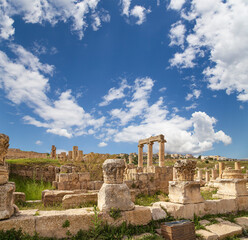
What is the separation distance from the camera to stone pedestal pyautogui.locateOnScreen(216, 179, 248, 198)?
7324mm

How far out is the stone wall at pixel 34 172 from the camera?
15.3 metres

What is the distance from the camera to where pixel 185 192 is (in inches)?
233

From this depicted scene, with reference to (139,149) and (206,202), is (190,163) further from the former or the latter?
(139,149)

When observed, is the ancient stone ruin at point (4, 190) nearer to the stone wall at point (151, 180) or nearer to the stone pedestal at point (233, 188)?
the stone pedestal at point (233, 188)

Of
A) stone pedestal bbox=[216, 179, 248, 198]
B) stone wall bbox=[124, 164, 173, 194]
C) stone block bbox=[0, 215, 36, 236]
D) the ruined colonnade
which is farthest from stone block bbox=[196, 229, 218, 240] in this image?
the ruined colonnade

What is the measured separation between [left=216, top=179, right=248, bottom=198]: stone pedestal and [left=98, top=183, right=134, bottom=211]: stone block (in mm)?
4476

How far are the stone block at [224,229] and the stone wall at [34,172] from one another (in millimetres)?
12761

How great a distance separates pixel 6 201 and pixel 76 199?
8.64 feet

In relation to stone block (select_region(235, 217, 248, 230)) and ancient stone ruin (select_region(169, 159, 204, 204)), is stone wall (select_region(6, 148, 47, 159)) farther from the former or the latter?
stone block (select_region(235, 217, 248, 230))

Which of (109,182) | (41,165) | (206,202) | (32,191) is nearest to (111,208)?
(109,182)

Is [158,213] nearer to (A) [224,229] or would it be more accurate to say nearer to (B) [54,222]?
(A) [224,229]

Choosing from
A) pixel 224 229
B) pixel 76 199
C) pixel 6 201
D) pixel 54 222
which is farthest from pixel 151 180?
pixel 6 201

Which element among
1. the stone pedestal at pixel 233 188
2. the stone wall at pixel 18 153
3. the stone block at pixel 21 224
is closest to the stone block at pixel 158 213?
the stone block at pixel 21 224

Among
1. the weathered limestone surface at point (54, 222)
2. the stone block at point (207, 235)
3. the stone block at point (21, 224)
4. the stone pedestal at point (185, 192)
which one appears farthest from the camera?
the stone pedestal at point (185, 192)
